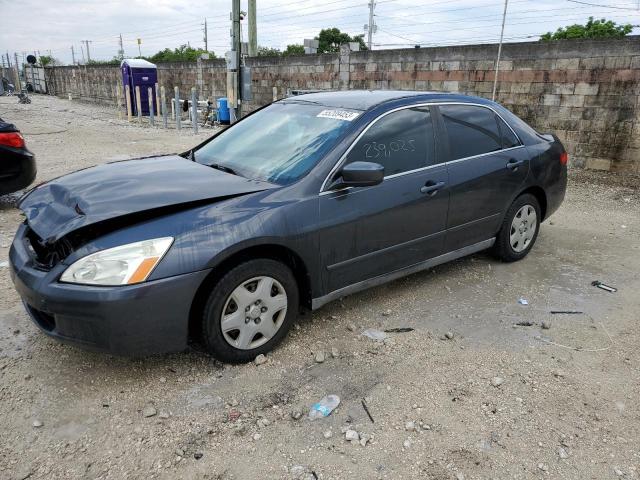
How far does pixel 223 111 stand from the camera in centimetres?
1686

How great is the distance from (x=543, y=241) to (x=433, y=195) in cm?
249

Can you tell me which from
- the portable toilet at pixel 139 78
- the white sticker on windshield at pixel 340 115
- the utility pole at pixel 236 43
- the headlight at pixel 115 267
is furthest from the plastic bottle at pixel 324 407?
the portable toilet at pixel 139 78

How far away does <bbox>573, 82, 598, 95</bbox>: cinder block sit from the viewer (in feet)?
29.0

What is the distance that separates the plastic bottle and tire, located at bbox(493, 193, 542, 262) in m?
2.60

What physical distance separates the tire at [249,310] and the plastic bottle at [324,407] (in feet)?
1.81

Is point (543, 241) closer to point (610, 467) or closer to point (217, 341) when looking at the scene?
point (610, 467)

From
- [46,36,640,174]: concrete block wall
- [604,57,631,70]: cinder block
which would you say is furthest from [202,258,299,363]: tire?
[604,57,631,70]: cinder block

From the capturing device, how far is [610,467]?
2396 mm

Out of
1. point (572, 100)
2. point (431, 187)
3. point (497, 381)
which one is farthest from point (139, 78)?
point (497, 381)

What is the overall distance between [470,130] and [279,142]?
1.70 metres

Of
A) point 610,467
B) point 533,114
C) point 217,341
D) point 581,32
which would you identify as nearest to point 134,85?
point 533,114

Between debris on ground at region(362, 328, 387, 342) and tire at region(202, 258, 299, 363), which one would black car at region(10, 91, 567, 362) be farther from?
debris on ground at region(362, 328, 387, 342)

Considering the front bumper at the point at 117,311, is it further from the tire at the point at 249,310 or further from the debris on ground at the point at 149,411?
the debris on ground at the point at 149,411

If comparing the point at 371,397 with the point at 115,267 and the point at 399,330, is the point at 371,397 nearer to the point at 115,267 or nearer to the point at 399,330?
the point at 399,330
